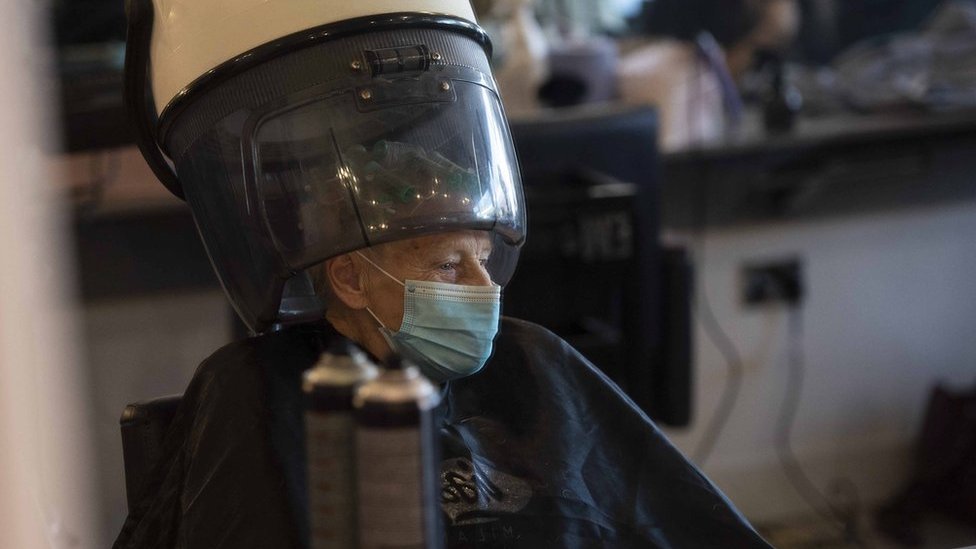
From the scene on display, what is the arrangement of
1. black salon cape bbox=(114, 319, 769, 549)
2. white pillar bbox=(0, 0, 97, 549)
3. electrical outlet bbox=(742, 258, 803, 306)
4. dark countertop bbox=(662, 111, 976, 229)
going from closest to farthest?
white pillar bbox=(0, 0, 97, 549)
black salon cape bbox=(114, 319, 769, 549)
dark countertop bbox=(662, 111, 976, 229)
electrical outlet bbox=(742, 258, 803, 306)

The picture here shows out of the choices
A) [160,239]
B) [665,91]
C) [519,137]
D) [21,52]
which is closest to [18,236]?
[21,52]

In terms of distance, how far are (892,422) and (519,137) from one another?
64.9 inches

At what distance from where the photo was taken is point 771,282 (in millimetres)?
3203

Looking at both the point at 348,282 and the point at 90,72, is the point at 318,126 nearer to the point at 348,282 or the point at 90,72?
the point at 348,282

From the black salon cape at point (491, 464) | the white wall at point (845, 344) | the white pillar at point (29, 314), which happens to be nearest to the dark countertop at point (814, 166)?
the white wall at point (845, 344)

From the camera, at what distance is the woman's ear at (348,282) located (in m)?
1.29

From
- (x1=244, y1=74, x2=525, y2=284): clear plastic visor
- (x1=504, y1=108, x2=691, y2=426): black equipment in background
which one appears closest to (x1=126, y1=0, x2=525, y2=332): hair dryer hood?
(x1=244, y1=74, x2=525, y2=284): clear plastic visor

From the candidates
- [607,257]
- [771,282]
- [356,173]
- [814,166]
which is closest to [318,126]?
[356,173]

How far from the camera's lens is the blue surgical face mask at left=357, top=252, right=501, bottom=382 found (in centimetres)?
128

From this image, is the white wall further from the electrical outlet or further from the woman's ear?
the woman's ear

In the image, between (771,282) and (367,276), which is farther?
(771,282)

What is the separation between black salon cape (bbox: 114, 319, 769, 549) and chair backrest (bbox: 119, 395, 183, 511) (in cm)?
4

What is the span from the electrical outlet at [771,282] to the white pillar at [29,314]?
2.60 m

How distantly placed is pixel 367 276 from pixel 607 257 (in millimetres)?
1078
